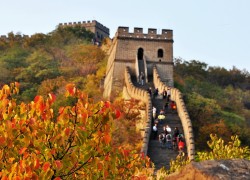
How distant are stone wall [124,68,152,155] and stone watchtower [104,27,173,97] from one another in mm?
919

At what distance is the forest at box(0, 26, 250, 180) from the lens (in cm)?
977

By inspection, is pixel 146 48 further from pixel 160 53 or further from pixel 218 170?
pixel 218 170

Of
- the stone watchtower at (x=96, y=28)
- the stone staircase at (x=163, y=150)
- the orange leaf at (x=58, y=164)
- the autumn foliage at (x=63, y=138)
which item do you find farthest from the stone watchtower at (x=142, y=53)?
the stone watchtower at (x=96, y=28)

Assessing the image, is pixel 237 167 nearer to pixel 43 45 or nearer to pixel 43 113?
pixel 43 113

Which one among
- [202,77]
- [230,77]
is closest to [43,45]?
[202,77]

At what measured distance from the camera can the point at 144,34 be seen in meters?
42.0

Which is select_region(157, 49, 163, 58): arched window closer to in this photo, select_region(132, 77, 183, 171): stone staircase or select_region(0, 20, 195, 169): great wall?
select_region(0, 20, 195, 169): great wall

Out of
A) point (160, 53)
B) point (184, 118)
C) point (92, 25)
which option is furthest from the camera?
point (92, 25)

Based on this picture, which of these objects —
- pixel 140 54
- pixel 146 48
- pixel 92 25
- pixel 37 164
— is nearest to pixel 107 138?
pixel 37 164

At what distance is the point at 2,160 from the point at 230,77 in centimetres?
6501

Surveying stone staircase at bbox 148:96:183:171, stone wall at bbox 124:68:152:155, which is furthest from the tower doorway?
stone staircase at bbox 148:96:183:171

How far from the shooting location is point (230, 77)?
240 feet

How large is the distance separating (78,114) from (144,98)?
2418cm

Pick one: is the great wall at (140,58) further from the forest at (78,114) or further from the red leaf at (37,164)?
the red leaf at (37,164)
